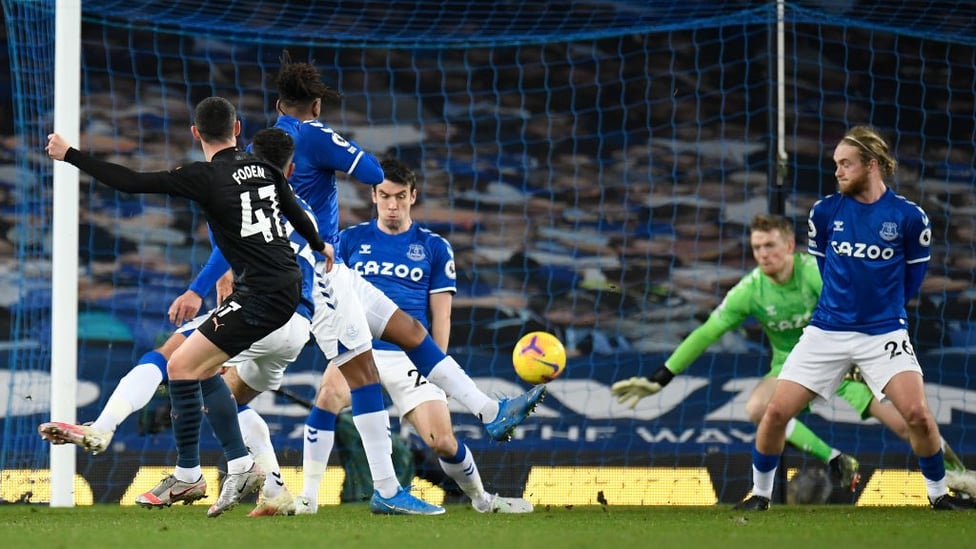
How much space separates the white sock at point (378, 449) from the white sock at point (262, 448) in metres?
0.43

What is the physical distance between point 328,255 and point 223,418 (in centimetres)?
80

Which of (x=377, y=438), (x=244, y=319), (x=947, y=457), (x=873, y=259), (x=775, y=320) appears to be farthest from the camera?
(x=775, y=320)

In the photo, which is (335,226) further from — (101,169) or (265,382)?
(101,169)

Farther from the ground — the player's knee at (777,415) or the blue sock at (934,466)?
the player's knee at (777,415)

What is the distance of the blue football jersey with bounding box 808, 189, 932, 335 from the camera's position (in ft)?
20.5

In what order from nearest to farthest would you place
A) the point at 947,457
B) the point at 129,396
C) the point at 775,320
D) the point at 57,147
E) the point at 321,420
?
the point at 57,147 < the point at 129,396 < the point at 321,420 < the point at 947,457 < the point at 775,320

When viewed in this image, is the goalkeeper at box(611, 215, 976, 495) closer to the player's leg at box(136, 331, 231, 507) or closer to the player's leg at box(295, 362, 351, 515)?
the player's leg at box(295, 362, 351, 515)

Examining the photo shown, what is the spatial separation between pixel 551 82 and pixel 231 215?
666 cm

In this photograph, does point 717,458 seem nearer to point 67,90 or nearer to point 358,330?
point 358,330

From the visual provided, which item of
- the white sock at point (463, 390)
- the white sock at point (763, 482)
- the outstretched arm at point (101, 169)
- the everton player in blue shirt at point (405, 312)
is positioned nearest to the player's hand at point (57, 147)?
the outstretched arm at point (101, 169)

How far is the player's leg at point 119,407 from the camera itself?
4.91 m

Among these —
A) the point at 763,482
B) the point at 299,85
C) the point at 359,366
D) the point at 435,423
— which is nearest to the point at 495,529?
the point at 359,366

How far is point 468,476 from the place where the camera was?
252 inches

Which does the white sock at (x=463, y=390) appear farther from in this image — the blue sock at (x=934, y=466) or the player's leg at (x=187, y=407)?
the blue sock at (x=934, y=466)
